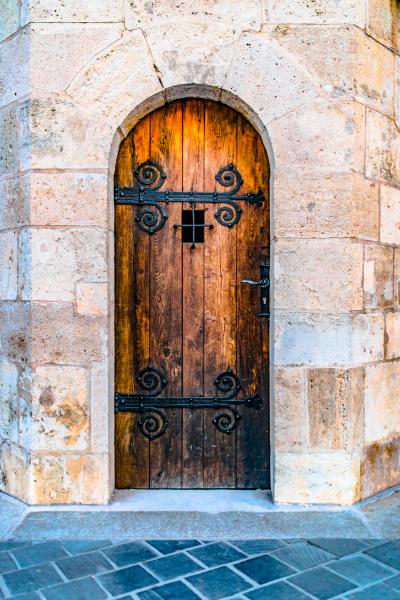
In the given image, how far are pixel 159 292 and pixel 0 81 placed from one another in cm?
147

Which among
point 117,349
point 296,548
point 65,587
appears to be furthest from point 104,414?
point 296,548

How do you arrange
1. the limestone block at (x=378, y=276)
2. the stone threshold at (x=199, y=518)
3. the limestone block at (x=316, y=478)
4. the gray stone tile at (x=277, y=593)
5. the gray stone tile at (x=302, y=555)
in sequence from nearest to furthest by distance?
1. the gray stone tile at (x=277, y=593)
2. the gray stone tile at (x=302, y=555)
3. the stone threshold at (x=199, y=518)
4. the limestone block at (x=316, y=478)
5. the limestone block at (x=378, y=276)

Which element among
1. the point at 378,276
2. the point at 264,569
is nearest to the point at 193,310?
the point at 378,276

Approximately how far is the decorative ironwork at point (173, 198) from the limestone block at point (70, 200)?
19cm

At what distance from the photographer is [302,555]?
2369 millimetres

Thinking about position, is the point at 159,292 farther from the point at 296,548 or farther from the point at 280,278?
the point at 296,548

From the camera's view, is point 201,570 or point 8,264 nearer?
point 201,570

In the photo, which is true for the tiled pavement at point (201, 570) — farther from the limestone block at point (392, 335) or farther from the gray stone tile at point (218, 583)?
the limestone block at point (392, 335)

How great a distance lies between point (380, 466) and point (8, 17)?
126 inches

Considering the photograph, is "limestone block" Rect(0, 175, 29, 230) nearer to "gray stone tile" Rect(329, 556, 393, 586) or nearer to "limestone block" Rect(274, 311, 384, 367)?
"limestone block" Rect(274, 311, 384, 367)

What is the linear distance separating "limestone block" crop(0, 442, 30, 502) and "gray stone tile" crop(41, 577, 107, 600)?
2.75ft

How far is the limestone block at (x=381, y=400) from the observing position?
2955 millimetres

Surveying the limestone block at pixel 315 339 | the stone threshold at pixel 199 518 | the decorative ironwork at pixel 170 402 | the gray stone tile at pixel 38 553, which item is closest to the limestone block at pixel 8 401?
the stone threshold at pixel 199 518

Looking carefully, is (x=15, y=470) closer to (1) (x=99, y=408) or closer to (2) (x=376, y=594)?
(1) (x=99, y=408)
